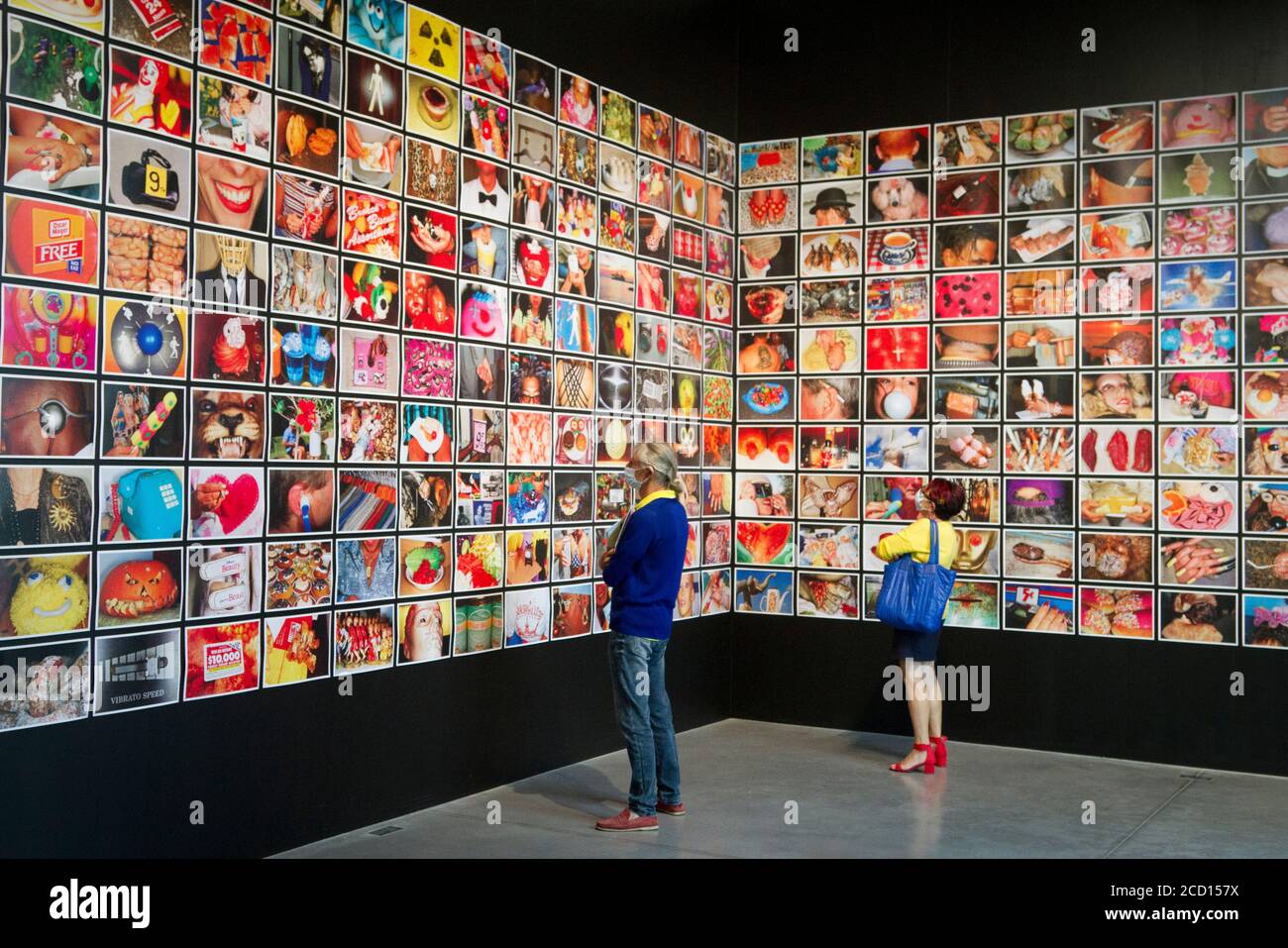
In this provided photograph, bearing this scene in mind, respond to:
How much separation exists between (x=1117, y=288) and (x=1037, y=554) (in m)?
1.74

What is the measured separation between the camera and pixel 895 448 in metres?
8.86

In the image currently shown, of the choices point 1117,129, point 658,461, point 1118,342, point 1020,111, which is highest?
point 1020,111

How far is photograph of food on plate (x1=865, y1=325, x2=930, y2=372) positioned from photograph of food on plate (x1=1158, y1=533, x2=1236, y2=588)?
1.92 metres

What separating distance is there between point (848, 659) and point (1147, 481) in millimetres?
2269

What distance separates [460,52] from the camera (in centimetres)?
680

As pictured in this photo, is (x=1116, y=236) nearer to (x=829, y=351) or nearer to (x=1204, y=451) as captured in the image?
(x=1204, y=451)

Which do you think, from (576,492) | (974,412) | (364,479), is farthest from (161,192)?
(974,412)

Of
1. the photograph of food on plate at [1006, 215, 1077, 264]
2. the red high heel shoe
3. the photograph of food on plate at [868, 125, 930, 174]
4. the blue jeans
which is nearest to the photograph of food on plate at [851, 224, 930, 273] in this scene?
the photograph of food on plate at [868, 125, 930, 174]

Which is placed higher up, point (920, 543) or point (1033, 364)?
point (1033, 364)

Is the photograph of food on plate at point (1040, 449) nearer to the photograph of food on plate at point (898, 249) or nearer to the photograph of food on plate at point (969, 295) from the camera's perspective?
the photograph of food on plate at point (969, 295)

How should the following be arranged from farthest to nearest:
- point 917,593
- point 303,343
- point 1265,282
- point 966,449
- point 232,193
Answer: point 966,449 → point 1265,282 → point 917,593 → point 303,343 → point 232,193

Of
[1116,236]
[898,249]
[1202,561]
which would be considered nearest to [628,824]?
[1202,561]

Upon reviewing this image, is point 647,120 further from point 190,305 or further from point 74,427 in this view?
point 74,427

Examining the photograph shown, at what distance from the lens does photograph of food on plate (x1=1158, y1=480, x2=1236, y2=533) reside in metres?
7.91
